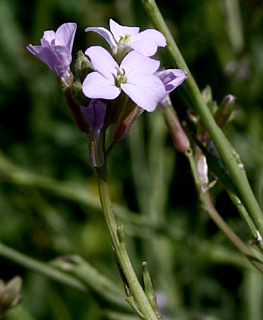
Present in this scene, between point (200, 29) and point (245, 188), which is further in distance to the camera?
point (200, 29)

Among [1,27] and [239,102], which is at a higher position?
[1,27]

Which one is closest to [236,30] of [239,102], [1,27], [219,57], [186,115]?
[219,57]

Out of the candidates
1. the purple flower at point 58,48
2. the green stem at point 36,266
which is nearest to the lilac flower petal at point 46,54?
the purple flower at point 58,48

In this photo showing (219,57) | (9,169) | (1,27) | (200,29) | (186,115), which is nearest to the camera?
(186,115)

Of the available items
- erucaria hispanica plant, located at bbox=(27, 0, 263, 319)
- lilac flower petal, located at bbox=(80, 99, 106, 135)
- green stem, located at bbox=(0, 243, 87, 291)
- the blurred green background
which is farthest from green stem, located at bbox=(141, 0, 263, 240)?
the blurred green background

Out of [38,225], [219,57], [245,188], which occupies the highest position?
[245,188]

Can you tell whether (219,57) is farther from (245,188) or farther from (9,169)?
(245,188)

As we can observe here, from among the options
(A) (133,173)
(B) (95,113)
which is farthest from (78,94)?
(A) (133,173)

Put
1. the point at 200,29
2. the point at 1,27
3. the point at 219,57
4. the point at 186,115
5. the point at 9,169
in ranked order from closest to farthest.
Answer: the point at 186,115 < the point at 9,169 < the point at 219,57 < the point at 200,29 < the point at 1,27

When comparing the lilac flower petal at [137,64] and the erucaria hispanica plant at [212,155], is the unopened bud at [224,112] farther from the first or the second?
the lilac flower petal at [137,64]
